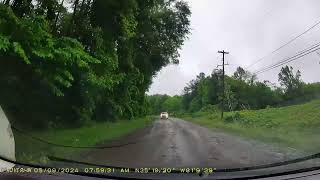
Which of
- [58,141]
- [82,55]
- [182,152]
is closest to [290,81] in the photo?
[182,152]

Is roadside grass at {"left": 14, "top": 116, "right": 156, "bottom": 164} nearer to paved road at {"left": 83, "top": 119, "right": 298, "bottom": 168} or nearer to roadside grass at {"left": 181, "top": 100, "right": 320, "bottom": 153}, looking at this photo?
paved road at {"left": 83, "top": 119, "right": 298, "bottom": 168}

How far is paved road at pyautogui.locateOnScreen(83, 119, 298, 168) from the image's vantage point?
4031 mm

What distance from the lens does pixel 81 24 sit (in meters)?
7.21

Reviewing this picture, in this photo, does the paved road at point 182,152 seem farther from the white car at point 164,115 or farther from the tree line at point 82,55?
the tree line at point 82,55

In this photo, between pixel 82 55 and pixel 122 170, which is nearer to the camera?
pixel 122 170

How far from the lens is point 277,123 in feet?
16.2

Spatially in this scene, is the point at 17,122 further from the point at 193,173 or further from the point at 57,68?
the point at 57,68

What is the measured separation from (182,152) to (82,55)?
13.2 feet

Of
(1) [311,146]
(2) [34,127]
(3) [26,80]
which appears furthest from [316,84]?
(3) [26,80]

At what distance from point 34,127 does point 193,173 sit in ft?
6.66

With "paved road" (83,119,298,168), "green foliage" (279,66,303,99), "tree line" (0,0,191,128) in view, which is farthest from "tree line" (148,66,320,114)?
"tree line" (0,0,191,128)

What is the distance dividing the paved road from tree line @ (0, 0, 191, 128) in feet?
2.84

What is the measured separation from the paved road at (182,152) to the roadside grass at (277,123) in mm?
179

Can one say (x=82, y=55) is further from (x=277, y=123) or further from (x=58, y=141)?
(x=277, y=123)
